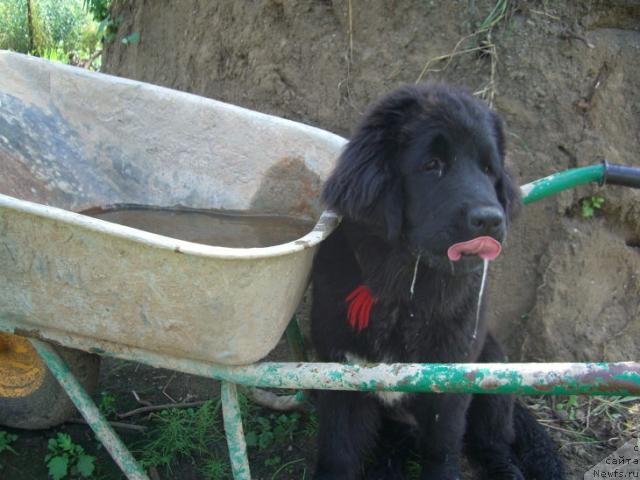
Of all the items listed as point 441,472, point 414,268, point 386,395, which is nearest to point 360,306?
point 414,268

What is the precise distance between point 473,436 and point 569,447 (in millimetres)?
485

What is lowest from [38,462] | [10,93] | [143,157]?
[38,462]

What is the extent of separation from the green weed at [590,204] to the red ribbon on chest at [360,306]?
1.39m

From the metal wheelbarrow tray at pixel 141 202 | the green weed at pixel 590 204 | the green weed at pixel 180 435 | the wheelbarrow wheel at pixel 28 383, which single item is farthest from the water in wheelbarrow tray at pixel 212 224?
the green weed at pixel 590 204

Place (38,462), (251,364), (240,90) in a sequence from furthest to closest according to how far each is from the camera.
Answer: (240,90)
(38,462)
(251,364)

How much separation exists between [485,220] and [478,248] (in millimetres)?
78

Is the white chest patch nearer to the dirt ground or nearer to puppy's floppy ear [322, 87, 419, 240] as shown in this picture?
puppy's floppy ear [322, 87, 419, 240]

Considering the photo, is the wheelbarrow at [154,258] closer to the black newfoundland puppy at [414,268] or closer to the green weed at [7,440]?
the green weed at [7,440]

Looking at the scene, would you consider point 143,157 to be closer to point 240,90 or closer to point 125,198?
point 125,198

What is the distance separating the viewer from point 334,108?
3264mm

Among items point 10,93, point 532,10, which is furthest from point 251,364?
point 532,10

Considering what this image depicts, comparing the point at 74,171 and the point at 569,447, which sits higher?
the point at 74,171

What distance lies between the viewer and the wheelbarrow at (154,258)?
1702 mm

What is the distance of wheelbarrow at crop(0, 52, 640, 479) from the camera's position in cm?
170
